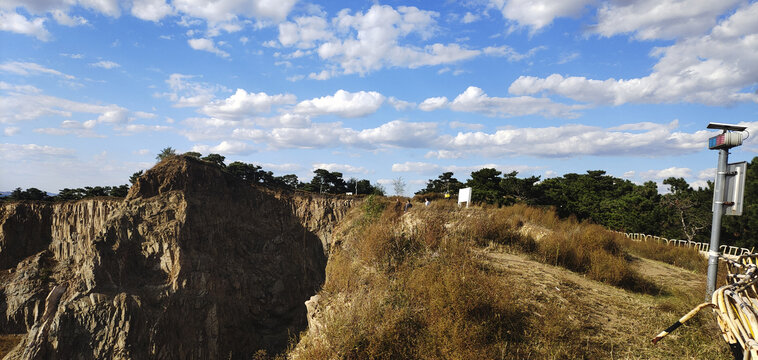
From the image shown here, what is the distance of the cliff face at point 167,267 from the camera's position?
Answer: 24703 mm

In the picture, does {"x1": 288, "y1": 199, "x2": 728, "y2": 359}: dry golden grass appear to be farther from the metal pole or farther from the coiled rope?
the coiled rope

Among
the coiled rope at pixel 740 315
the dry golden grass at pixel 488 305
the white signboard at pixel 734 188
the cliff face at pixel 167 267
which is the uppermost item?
the white signboard at pixel 734 188

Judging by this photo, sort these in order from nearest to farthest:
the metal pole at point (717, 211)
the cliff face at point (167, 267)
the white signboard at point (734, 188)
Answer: the white signboard at point (734, 188)
the metal pole at point (717, 211)
the cliff face at point (167, 267)

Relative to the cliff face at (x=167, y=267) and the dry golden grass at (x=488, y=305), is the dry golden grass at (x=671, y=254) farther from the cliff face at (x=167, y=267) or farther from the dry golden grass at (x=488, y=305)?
the cliff face at (x=167, y=267)

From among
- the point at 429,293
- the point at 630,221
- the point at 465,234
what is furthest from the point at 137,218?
the point at 630,221

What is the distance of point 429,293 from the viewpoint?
621 cm

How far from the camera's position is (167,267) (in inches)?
1122

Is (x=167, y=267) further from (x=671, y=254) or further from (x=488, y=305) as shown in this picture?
(x=671, y=254)

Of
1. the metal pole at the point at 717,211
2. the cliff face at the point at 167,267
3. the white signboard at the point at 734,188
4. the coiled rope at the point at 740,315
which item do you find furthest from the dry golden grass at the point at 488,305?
the cliff face at the point at 167,267

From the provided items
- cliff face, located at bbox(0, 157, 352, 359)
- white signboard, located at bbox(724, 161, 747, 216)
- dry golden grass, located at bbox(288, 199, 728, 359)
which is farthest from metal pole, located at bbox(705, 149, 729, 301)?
cliff face, located at bbox(0, 157, 352, 359)

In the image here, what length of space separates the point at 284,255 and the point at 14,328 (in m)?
21.9

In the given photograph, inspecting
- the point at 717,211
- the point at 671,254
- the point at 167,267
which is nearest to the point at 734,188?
the point at 717,211

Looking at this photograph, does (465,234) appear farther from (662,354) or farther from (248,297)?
(248,297)

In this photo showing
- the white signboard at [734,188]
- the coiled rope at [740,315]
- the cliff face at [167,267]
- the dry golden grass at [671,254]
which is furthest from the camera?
the cliff face at [167,267]
